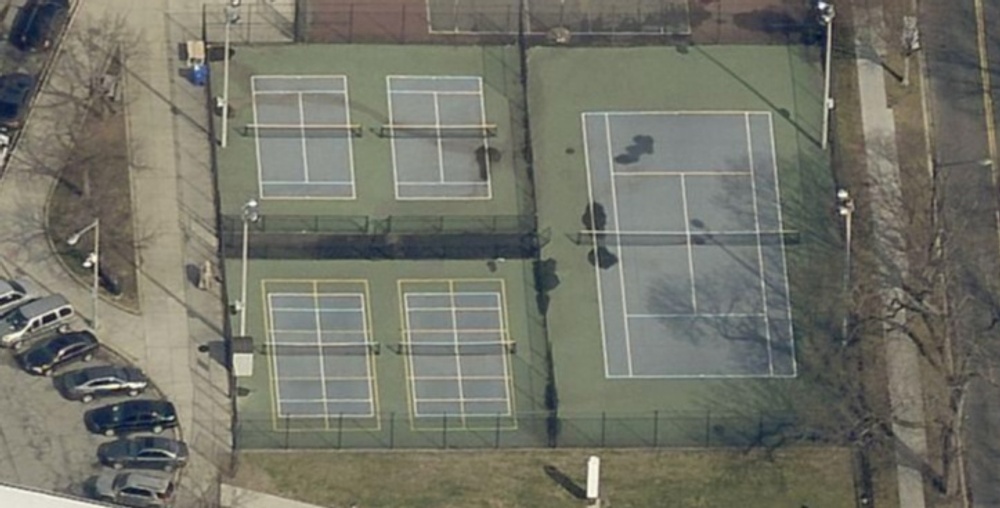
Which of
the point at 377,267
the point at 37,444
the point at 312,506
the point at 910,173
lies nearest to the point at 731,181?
the point at 910,173

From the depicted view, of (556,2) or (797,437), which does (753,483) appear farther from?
(556,2)

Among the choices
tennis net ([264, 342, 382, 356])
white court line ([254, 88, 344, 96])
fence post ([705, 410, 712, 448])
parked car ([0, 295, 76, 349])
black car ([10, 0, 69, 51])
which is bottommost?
fence post ([705, 410, 712, 448])

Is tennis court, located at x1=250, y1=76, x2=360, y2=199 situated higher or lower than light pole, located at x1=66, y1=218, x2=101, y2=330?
higher

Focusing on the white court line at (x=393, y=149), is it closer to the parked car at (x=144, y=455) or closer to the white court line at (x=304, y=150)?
the white court line at (x=304, y=150)

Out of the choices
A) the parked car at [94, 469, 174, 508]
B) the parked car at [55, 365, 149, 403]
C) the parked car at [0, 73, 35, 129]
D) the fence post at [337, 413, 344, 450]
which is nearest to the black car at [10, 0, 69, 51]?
the parked car at [0, 73, 35, 129]

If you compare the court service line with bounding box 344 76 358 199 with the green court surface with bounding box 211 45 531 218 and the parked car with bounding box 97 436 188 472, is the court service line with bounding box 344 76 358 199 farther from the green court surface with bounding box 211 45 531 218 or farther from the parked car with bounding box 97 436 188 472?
the parked car with bounding box 97 436 188 472

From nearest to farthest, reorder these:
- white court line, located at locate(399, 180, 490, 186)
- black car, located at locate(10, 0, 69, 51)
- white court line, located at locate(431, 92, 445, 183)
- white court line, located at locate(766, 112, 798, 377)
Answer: white court line, located at locate(766, 112, 798, 377), white court line, located at locate(399, 180, 490, 186), white court line, located at locate(431, 92, 445, 183), black car, located at locate(10, 0, 69, 51)

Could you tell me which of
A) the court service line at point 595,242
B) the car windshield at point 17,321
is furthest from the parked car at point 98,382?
the court service line at point 595,242
